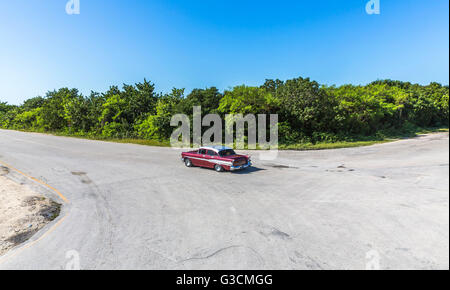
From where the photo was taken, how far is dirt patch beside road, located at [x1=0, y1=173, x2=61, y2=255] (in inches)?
231

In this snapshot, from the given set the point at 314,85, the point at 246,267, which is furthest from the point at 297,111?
the point at 246,267

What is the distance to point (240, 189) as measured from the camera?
30.5 ft

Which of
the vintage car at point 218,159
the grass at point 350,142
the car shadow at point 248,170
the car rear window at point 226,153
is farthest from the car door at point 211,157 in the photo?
the grass at point 350,142

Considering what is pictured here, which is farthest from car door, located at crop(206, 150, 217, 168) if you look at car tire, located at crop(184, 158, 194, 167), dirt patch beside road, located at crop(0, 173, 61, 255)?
dirt patch beside road, located at crop(0, 173, 61, 255)

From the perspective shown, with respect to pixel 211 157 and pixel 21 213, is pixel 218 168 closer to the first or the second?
pixel 211 157

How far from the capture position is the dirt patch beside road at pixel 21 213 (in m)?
5.87

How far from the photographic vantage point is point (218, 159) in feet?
41.0

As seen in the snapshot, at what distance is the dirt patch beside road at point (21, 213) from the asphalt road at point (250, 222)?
1.35 ft

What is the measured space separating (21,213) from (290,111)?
23894 mm

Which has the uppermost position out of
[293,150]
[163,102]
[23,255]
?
[163,102]

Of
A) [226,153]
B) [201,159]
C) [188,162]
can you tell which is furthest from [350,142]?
[188,162]

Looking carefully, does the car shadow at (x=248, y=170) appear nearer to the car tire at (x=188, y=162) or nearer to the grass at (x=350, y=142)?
the car tire at (x=188, y=162)

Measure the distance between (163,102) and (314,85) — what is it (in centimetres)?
2094

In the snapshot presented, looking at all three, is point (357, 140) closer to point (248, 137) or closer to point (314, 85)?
point (314, 85)
